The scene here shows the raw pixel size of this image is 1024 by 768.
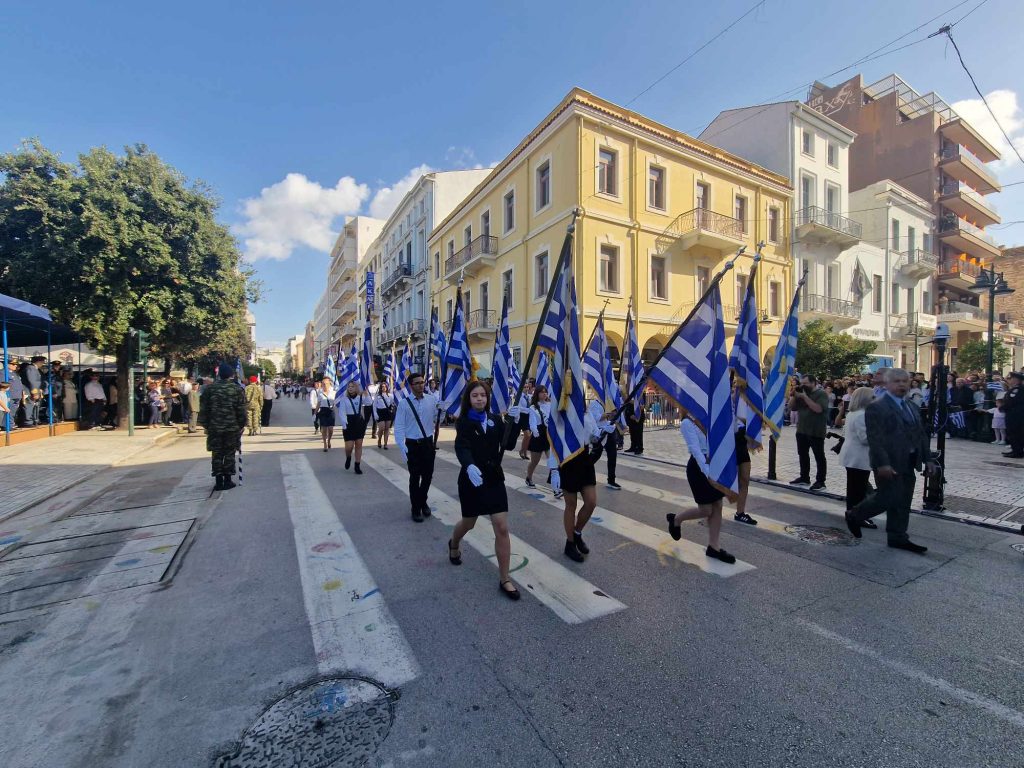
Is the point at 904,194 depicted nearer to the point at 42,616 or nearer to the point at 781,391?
the point at 781,391

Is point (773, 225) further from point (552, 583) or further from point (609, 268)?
point (552, 583)

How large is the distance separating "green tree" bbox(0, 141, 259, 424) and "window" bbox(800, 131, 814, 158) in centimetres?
2862

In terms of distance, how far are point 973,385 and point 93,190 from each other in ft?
89.5

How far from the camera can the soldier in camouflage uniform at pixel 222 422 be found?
24.8 feet

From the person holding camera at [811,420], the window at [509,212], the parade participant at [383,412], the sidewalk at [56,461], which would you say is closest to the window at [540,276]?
the window at [509,212]

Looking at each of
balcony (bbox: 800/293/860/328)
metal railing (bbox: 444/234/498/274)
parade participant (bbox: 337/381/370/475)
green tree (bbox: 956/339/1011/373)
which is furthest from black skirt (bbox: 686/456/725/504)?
green tree (bbox: 956/339/1011/373)

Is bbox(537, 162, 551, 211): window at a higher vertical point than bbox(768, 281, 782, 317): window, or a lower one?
higher

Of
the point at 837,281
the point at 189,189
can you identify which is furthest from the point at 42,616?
the point at 837,281

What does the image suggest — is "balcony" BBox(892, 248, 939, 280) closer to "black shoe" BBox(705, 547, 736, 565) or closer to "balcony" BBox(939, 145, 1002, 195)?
"balcony" BBox(939, 145, 1002, 195)

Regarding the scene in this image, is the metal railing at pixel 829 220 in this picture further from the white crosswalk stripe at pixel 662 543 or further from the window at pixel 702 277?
the white crosswalk stripe at pixel 662 543

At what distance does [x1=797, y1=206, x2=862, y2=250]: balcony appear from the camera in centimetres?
2430

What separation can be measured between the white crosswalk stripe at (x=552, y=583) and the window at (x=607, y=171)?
17175 mm

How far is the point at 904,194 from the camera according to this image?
28422mm

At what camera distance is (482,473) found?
4059 millimetres
